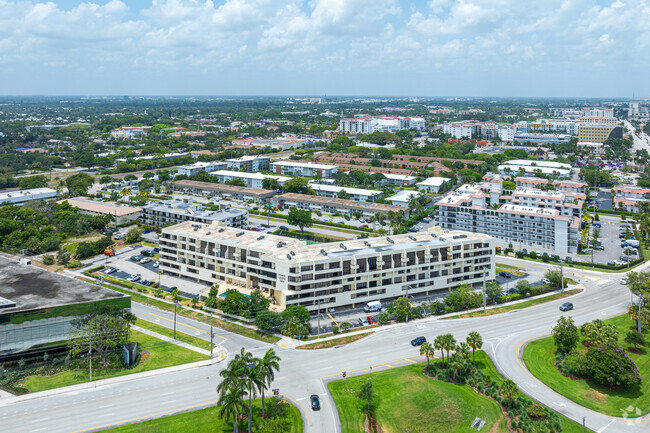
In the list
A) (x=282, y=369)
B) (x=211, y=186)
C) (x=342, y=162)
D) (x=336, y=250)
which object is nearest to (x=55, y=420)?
(x=282, y=369)

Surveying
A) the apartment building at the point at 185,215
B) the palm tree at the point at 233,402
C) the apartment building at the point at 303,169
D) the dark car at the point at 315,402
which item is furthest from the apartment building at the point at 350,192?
the palm tree at the point at 233,402

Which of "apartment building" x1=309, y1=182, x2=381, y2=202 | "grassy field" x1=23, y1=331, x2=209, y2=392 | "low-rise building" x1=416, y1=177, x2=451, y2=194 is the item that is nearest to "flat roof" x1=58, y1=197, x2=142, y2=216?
"apartment building" x1=309, y1=182, x2=381, y2=202

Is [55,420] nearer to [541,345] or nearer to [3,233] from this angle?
[541,345]

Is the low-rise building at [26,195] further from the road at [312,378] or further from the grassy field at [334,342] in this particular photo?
the grassy field at [334,342]

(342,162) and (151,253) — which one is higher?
(342,162)

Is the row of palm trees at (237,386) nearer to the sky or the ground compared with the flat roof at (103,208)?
nearer to the ground
